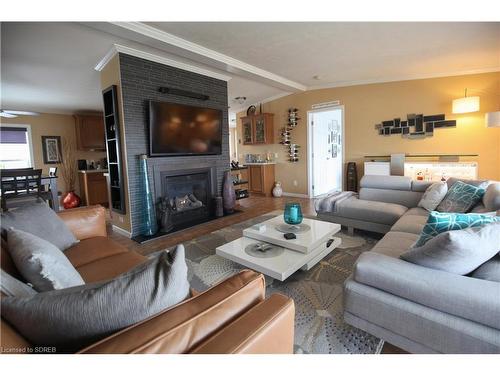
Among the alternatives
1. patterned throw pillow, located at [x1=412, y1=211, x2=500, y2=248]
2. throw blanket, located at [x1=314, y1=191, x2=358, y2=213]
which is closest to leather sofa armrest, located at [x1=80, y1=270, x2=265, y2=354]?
patterned throw pillow, located at [x1=412, y1=211, x2=500, y2=248]

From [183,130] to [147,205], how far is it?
50.1 inches

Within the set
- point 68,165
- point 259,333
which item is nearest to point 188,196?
point 259,333

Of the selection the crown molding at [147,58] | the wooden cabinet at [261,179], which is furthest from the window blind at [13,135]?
the wooden cabinet at [261,179]

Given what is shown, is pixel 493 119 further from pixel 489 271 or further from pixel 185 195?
pixel 185 195

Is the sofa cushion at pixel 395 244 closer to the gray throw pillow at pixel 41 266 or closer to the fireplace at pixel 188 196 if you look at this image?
the gray throw pillow at pixel 41 266

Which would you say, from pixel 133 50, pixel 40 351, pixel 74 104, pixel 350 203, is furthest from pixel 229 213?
pixel 74 104

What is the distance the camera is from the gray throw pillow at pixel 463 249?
1.16m

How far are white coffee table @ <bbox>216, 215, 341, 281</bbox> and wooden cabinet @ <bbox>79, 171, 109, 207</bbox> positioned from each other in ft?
15.7

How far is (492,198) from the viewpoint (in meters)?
2.09

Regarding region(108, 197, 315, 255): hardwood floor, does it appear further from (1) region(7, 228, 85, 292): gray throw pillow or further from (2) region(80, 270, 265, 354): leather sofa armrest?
(2) region(80, 270, 265, 354): leather sofa armrest

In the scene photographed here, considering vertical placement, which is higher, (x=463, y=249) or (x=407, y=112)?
(x=407, y=112)

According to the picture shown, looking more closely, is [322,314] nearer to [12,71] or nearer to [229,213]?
[229,213]
